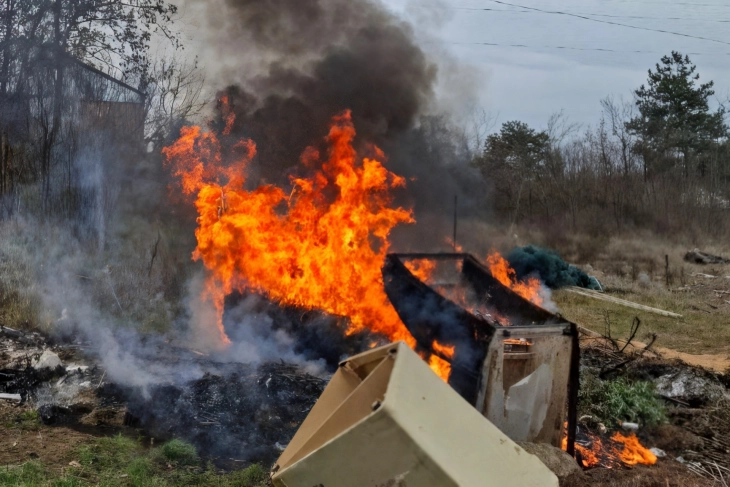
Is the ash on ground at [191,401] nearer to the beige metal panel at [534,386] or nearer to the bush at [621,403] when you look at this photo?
the beige metal panel at [534,386]

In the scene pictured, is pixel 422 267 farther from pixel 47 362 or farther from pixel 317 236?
pixel 47 362

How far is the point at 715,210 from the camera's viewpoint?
26.3 meters

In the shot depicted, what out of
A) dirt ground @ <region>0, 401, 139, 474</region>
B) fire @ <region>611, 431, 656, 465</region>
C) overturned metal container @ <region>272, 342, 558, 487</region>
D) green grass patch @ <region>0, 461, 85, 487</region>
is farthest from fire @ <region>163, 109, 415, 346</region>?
overturned metal container @ <region>272, 342, 558, 487</region>

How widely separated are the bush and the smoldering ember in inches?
1.1

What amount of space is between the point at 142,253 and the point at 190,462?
23.3 feet

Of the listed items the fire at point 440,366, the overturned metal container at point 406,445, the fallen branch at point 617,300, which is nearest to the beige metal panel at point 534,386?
the fire at point 440,366

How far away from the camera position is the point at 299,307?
7.45m

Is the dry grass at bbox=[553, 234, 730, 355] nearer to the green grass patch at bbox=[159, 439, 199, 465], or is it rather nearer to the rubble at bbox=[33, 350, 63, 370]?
the green grass patch at bbox=[159, 439, 199, 465]

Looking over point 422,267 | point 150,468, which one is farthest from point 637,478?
point 150,468

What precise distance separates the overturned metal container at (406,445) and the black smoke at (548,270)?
13492mm

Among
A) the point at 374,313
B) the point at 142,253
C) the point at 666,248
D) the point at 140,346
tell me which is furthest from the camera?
the point at 666,248

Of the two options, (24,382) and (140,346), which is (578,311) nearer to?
(140,346)

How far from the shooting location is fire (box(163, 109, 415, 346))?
7.53m

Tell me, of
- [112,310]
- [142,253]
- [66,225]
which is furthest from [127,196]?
[112,310]
